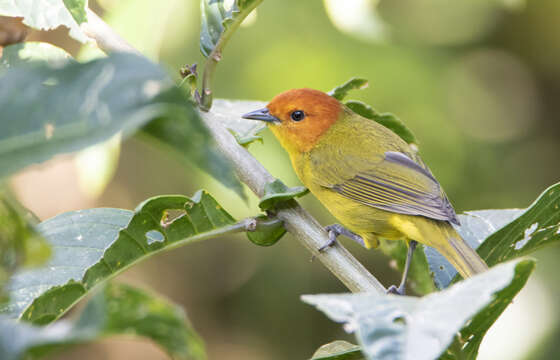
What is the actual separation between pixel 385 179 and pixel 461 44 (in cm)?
187

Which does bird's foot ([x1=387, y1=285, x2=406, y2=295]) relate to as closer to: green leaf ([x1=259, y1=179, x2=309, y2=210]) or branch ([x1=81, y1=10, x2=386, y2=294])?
branch ([x1=81, y1=10, x2=386, y2=294])

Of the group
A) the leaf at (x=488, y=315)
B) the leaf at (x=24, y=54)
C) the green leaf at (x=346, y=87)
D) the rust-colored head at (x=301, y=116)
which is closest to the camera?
the leaf at (x=488, y=315)

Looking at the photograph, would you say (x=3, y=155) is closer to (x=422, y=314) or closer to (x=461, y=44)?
(x=422, y=314)

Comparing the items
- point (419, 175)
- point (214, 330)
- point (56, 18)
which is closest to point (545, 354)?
point (419, 175)

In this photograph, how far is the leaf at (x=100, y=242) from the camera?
5.04 ft

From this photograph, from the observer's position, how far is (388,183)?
3.50m

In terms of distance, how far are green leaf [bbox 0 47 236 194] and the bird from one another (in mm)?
2184

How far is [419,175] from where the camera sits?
352 centimetres

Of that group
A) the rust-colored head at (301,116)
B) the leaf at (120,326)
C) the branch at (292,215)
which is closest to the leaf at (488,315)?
the branch at (292,215)

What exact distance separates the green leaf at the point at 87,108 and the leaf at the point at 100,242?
75 centimetres

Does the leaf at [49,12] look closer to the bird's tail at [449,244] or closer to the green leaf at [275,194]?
the green leaf at [275,194]

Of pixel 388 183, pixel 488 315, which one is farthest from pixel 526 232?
pixel 388 183

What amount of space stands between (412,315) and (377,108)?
3.51 metres

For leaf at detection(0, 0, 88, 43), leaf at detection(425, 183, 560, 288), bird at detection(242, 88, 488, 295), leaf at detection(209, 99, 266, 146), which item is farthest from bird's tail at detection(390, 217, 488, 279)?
leaf at detection(0, 0, 88, 43)
